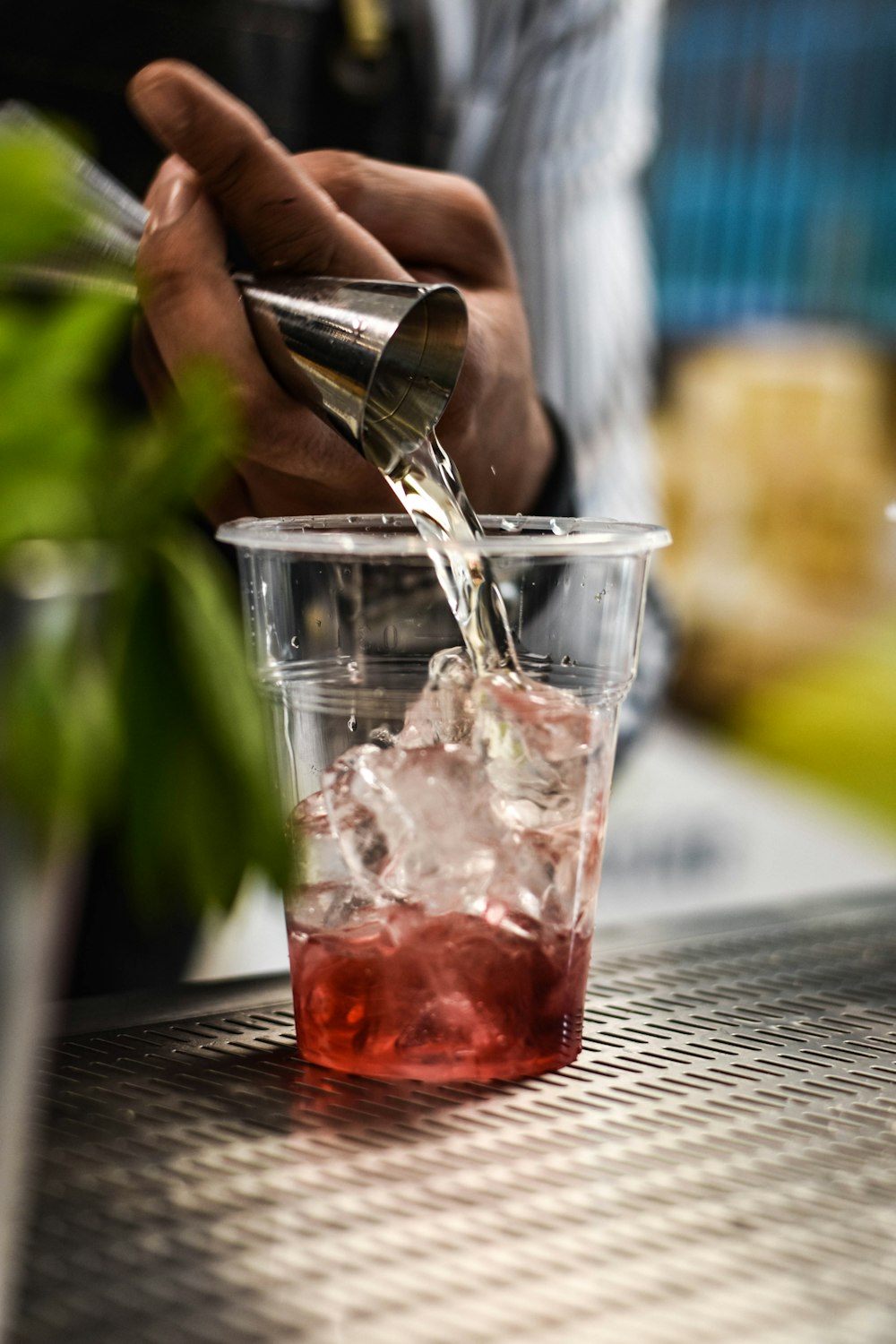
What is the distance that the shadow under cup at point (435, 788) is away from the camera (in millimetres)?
511

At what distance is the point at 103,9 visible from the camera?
1.08 m

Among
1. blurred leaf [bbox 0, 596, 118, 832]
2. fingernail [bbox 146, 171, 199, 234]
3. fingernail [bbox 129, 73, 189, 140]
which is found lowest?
→ blurred leaf [bbox 0, 596, 118, 832]

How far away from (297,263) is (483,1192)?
1.36 ft

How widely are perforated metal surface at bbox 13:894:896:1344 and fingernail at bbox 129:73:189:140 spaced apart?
→ 38cm

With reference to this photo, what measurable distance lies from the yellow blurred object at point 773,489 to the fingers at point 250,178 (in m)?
1.50

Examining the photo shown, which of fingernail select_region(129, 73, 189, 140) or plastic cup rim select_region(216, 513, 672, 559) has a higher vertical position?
fingernail select_region(129, 73, 189, 140)

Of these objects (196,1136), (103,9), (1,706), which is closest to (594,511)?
(103,9)

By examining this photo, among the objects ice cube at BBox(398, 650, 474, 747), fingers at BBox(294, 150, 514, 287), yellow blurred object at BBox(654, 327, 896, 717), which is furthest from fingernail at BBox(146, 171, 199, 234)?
yellow blurred object at BBox(654, 327, 896, 717)

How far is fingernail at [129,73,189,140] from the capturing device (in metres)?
0.60

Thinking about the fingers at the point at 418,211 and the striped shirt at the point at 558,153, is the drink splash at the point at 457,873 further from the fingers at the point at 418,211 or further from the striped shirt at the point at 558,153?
the striped shirt at the point at 558,153

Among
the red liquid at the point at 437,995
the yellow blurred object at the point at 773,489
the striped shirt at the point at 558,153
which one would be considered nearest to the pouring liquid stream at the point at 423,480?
the red liquid at the point at 437,995

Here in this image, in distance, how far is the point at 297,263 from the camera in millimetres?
648

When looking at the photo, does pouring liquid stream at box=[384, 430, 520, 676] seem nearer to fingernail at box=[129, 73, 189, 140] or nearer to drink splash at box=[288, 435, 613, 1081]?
drink splash at box=[288, 435, 613, 1081]

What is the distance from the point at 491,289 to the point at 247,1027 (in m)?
0.45
